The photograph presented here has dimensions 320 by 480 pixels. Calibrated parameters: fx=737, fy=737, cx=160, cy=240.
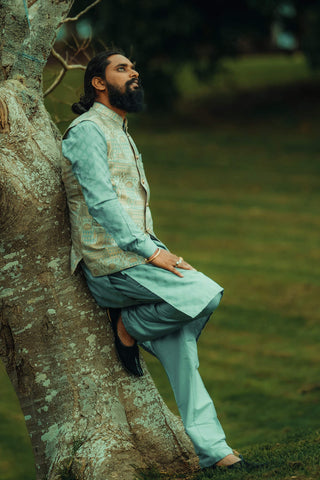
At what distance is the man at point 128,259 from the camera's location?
354 centimetres

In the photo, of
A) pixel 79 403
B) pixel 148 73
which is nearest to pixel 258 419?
pixel 79 403

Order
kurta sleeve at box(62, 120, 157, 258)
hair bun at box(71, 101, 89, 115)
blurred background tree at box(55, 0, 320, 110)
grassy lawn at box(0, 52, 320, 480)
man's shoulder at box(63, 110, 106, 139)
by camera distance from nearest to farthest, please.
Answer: kurta sleeve at box(62, 120, 157, 258)
man's shoulder at box(63, 110, 106, 139)
hair bun at box(71, 101, 89, 115)
grassy lawn at box(0, 52, 320, 480)
blurred background tree at box(55, 0, 320, 110)

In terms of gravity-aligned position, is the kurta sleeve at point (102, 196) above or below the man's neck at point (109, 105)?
below

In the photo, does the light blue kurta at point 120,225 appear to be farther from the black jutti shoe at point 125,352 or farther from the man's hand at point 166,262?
the black jutti shoe at point 125,352

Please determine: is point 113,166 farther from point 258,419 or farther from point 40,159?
point 258,419

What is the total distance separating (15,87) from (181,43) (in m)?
17.7

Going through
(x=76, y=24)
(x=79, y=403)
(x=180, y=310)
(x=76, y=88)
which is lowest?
(x=79, y=403)

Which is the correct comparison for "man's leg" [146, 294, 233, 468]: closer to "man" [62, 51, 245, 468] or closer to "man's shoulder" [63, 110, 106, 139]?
"man" [62, 51, 245, 468]

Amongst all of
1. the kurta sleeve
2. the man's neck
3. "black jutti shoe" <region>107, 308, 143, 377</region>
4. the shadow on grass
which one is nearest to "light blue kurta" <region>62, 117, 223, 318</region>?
the kurta sleeve

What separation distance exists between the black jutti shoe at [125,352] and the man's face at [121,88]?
108 cm

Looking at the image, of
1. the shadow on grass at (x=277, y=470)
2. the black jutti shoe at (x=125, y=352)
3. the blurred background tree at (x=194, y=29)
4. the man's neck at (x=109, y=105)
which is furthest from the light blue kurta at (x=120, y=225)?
the blurred background tree at (x=194, y=29)

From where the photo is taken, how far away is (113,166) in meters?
3.70

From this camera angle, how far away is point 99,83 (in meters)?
3.87

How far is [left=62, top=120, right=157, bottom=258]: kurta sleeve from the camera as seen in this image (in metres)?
3.51
